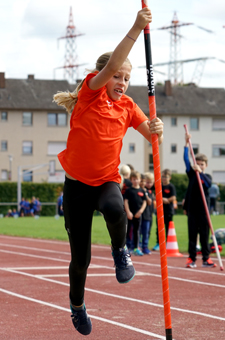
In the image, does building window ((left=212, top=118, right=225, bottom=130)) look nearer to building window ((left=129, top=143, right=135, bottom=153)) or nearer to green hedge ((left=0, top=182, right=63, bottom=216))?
building window ((left=129, top=143, right=135, bottom=153))

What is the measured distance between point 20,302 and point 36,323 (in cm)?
138

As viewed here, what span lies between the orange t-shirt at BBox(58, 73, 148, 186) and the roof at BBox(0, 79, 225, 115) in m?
60.3

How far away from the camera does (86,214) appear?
475 centimetres

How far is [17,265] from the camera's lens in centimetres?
1213

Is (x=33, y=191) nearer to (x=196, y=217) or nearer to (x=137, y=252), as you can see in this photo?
(x=137, y=252)

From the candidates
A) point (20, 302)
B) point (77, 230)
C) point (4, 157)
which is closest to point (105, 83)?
point (77, 230)

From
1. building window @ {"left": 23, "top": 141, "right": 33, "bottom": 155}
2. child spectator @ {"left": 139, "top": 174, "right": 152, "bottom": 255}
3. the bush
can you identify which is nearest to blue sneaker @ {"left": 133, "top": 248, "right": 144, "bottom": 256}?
child spectator @ {"left": 139, "top": 174, "right": 152, "bottom": 255}

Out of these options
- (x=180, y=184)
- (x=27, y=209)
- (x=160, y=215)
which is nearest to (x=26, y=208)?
(x=27, y=209)

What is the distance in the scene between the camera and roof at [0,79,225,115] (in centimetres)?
6575

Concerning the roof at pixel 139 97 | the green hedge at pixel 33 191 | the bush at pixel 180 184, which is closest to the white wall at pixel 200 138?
the roof at pixel 139 97

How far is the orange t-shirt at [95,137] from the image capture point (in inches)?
180

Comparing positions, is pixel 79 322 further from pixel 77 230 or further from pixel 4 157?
pixel 4 157

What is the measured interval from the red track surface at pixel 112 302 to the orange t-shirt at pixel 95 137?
1.83 meters

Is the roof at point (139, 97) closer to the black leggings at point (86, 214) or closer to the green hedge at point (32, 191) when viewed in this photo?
the green hedge at point (32, 191)
